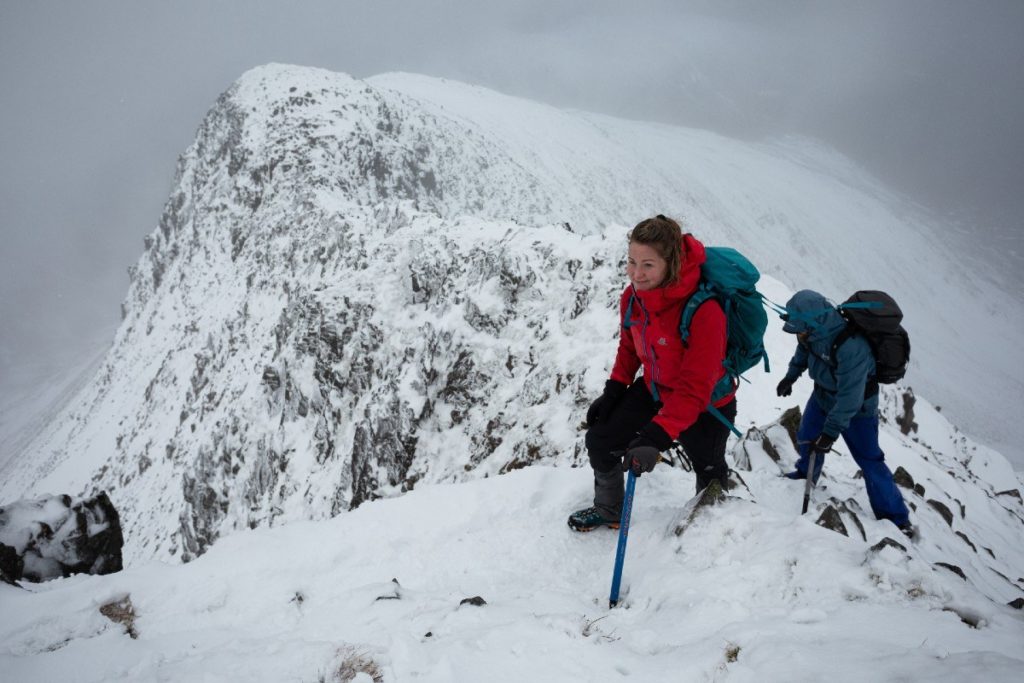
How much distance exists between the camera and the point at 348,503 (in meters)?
17.1

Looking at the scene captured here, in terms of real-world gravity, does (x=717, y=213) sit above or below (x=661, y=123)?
below

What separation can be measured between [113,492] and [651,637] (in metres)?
44.3

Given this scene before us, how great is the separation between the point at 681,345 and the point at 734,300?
1.88 feet

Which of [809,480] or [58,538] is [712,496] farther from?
[58,538]

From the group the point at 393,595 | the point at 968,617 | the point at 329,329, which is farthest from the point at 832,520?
the point at 329,329

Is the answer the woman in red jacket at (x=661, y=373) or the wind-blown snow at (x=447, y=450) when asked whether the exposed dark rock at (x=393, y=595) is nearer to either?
the wind-blown snow at (x=447, y=450)

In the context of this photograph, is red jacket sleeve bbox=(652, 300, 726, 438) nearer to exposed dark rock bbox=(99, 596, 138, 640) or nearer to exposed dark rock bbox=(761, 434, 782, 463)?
exposed dark rock bbox=(761, 434, 782, 463)

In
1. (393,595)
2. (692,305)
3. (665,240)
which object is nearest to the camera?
(665,240)

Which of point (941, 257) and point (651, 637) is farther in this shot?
point (941, 257)

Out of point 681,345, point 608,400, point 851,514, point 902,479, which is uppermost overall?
point 681,345

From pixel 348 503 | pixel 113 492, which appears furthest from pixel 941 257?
pixel 113 492

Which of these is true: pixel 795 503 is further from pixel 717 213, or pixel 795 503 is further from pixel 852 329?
pixel 717 213

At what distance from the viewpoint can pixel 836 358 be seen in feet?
16.3

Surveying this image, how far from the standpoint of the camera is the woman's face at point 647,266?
351cm
